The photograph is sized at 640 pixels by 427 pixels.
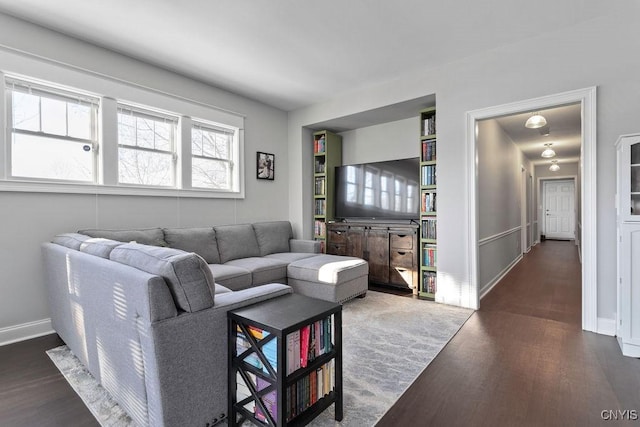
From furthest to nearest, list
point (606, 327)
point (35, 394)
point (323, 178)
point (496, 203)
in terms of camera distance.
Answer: point (323, 178)
point (496, 203)
point (606, 327)
point (35, 394)

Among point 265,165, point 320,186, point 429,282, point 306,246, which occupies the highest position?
point 265,165

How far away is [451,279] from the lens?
345cm

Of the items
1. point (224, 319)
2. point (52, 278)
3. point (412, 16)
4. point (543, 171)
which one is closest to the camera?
point (224, 319)

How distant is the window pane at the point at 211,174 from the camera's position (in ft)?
12.8

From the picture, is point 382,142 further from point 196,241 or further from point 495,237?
point 196,241

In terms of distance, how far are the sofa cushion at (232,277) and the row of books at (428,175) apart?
2.39 m

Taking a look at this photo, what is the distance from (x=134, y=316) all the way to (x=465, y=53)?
368 cm

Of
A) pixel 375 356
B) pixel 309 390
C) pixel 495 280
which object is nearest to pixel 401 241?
pixel 495 280

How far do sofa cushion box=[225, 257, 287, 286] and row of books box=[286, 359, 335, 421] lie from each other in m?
1.78

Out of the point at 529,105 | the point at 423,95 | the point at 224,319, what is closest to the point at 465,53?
the point at 423,95

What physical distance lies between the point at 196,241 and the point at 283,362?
2.53 meters

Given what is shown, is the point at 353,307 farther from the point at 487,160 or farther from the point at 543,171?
the point at 543,171

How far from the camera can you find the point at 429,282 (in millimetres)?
3729

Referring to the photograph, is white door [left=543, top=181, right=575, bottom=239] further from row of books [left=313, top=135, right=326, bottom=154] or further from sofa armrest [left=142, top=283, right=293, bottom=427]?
sofa armrest [left=142, top=283, right=293, bottom=427]
